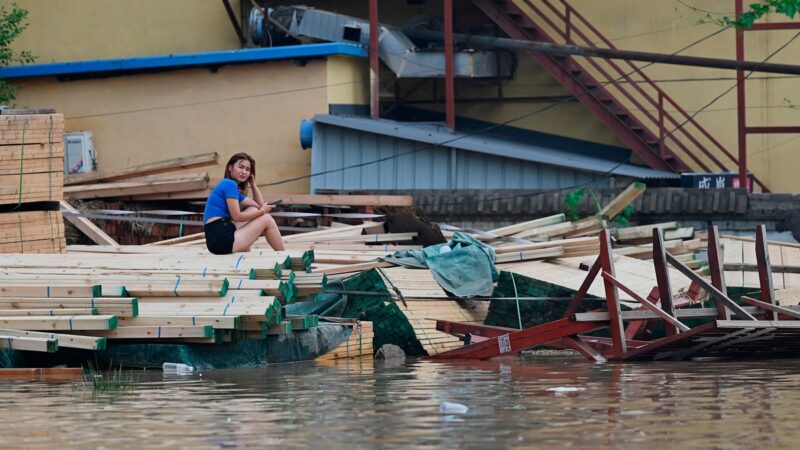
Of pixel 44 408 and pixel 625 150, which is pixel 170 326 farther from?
pixel 625 150

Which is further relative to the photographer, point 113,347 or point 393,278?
point 393,278

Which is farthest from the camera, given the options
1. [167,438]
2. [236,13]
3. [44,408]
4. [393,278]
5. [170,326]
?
[236,13]

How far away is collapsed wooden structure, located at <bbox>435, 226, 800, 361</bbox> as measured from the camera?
13.1 metres

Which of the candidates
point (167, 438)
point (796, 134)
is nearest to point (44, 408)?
point (167, 438)

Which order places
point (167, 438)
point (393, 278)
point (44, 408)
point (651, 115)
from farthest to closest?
point (651, 115), point (393, 278), point (44, 408), point (167, 438)

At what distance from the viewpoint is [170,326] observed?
516 inches

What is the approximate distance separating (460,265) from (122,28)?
41.0ft

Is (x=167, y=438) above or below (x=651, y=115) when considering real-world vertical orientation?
below

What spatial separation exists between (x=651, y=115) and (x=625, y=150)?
1.06 meters

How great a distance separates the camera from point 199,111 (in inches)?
989

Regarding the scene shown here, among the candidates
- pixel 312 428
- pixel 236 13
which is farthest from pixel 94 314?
Result: pixel 236 13

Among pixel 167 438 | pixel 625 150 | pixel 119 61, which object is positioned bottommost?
pixel 167 438

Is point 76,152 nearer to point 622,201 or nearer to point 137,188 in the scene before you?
point 137,188

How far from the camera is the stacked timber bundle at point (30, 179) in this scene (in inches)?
625
